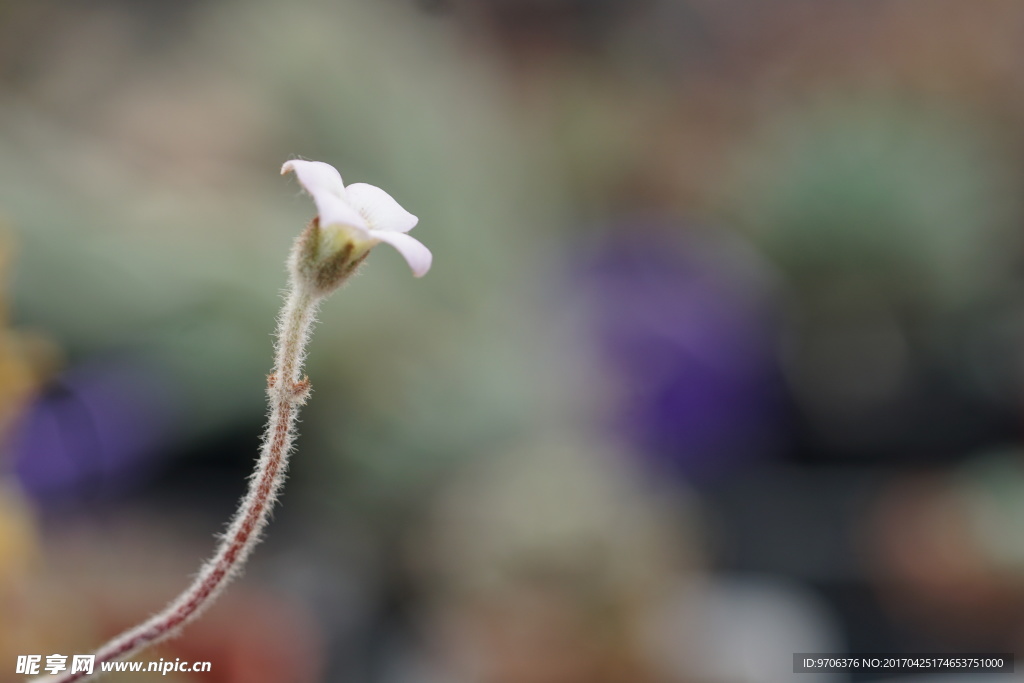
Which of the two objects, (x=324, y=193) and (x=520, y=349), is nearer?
(x=324, y=193)

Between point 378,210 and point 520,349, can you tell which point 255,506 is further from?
point 520,349

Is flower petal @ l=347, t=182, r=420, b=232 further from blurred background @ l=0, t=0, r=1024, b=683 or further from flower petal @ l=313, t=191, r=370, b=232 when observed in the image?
blurred background @ l=0, t=0, r=1024, b=683

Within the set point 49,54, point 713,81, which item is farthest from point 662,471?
point 49,54

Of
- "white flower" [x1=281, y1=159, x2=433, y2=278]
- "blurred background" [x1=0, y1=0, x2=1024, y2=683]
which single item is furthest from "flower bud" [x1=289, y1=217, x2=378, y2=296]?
"blurred background" [x1=0, y1=0, x2=1024, y2=683]

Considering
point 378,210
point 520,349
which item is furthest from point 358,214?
point 520,349

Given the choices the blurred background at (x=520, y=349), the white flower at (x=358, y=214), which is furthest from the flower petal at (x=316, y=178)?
the blurred background at (x=520, y=349)

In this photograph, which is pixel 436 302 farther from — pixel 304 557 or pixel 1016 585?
pixel 1016 585
